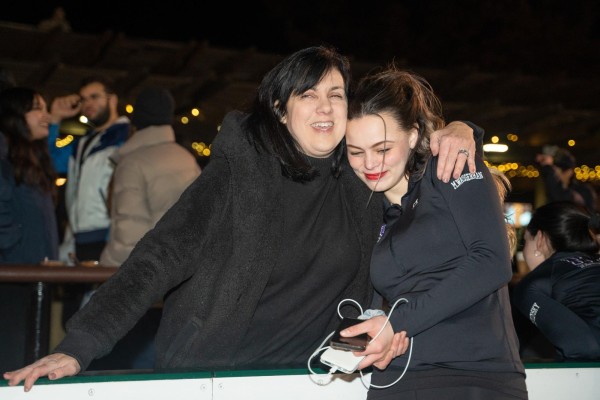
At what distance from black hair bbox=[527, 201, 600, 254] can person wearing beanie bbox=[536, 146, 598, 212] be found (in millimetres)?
3728

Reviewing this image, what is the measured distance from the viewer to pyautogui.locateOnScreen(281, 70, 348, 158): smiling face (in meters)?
2.75

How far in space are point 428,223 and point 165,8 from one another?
111ft

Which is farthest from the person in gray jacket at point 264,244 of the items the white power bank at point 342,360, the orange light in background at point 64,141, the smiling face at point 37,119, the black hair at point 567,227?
the orange light in background at point 64,141

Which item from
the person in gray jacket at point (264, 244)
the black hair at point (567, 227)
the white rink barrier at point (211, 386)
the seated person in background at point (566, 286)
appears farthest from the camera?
the black hair at point (567, 227)

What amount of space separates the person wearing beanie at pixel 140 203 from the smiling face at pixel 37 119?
559 millimetres

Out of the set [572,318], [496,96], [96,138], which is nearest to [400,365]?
[572,318]

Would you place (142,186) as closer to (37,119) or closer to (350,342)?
(37,119)

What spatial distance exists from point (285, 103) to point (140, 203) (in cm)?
218

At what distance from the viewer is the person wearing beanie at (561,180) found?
7.56 m

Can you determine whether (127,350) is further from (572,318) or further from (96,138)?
(572,318)

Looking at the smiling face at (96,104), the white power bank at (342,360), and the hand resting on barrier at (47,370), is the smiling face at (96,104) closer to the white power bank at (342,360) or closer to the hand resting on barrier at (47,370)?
the hand resting on barrier at (47,370)

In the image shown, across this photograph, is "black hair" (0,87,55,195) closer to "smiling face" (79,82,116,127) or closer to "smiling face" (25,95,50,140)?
"smiling face" (25,95,50,140)

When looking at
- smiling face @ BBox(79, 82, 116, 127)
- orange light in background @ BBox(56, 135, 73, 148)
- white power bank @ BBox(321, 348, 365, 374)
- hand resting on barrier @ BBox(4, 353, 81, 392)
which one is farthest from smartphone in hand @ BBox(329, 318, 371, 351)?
orange light in background @ BBox(56, 135, 73, 148)

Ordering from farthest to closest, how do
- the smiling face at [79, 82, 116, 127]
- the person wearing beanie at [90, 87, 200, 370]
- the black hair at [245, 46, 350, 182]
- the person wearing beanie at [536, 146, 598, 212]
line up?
the person wearing beanie at [536, 146, 598, 212] < the smiling face at [79, 82, 116, 127] < the person wearing beanie at [90, 87, 200, 370] < the black hair at [245, 46, 350, 182]
